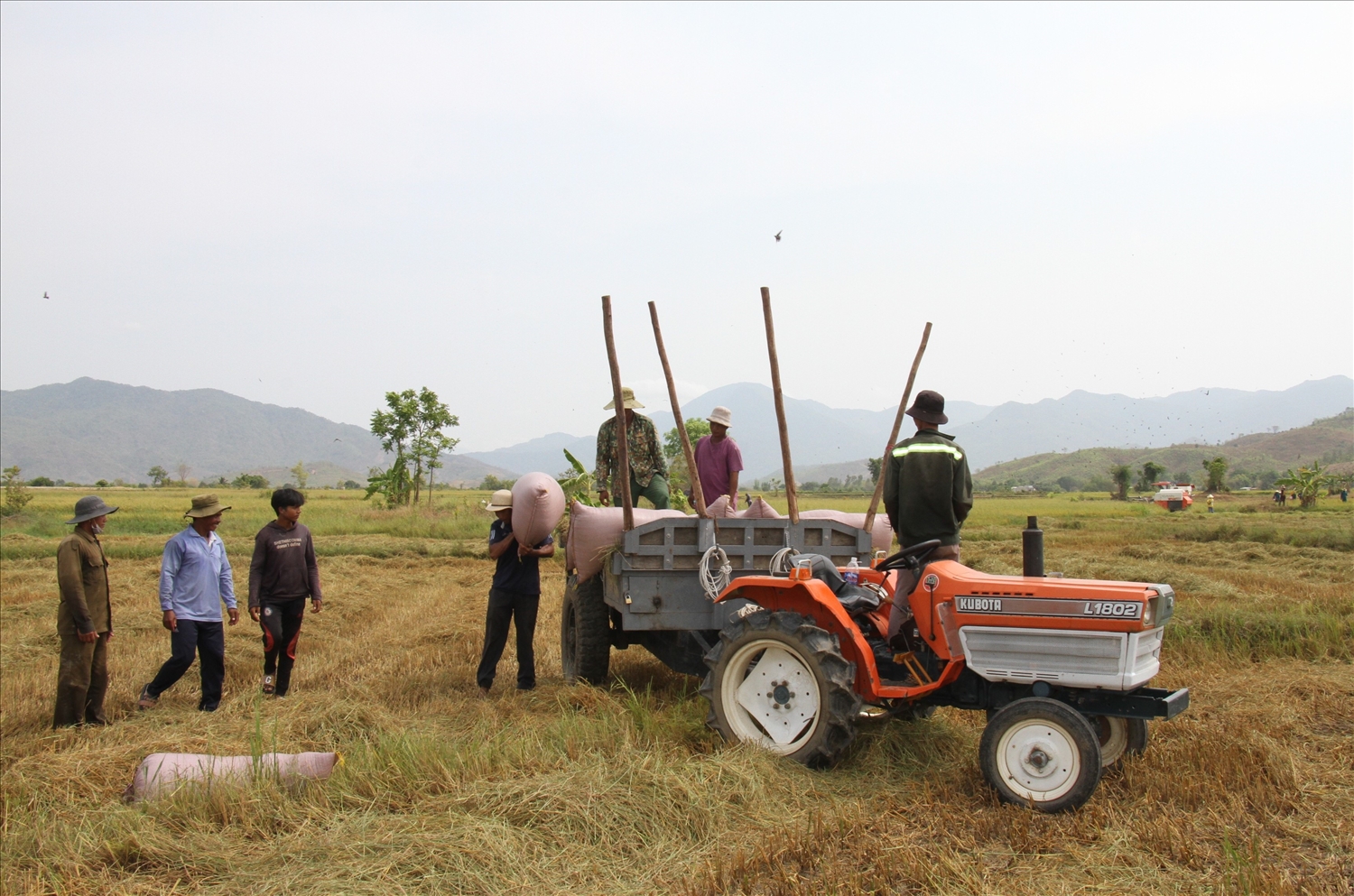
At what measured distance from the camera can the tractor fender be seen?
190 inches

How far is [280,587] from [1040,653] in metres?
5.33

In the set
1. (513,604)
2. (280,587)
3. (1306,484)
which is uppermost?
(280,587)

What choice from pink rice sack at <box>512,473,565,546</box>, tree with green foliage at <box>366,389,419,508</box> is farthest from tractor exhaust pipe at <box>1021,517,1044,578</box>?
tree with green foliage at <box>366,389,419,508</box>

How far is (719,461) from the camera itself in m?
7.60

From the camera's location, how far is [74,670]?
6.41 m

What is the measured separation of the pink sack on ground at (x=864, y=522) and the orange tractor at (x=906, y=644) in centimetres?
32

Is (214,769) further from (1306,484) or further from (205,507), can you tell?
(1306,484)

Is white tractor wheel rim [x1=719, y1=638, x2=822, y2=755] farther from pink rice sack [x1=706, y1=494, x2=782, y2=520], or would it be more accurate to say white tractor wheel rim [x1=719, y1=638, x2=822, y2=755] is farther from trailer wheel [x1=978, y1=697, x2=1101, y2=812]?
pink rice sack [x1=706, y1=494, x2=782, y2=520]

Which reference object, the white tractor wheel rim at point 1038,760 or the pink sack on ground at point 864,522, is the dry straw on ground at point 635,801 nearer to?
the white tractor wheel rim at point 1038,760

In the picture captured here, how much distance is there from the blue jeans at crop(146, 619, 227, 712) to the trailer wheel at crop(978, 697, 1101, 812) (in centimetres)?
519

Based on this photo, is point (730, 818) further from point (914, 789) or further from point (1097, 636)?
point (1097, 636)

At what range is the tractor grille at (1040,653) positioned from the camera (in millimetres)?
4285

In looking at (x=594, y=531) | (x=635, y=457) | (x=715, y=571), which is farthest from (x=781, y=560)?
(x=635, y=457)

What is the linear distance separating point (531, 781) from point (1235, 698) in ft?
15.4
